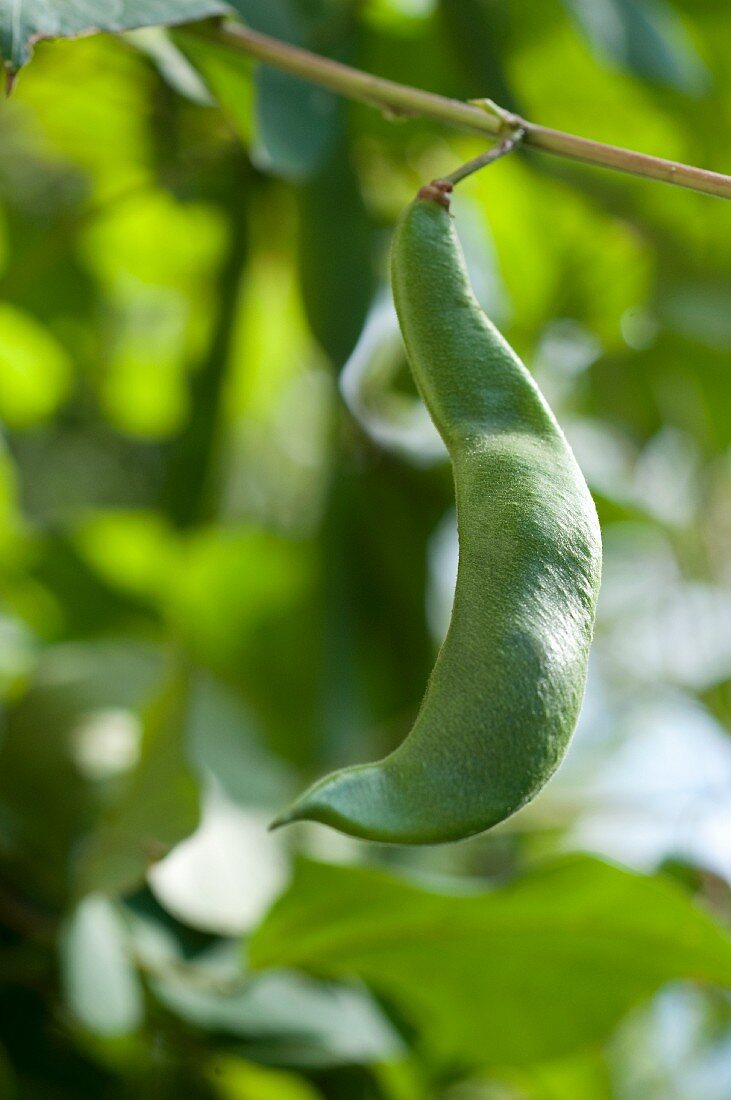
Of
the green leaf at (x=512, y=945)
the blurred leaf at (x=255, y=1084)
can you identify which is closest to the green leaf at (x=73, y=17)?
the green leaf at (x=512, y=945)

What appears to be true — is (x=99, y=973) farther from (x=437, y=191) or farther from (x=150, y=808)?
(x=437, y=191)

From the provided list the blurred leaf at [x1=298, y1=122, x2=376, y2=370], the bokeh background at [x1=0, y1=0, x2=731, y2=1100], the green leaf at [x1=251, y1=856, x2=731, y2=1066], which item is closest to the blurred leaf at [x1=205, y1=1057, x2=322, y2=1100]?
the bokeh background at [x1=0, y1=0, x2=731, y2=1100]

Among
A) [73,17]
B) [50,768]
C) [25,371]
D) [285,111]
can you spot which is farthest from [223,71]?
[25,371]

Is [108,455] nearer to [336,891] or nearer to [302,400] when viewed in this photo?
[302,400]

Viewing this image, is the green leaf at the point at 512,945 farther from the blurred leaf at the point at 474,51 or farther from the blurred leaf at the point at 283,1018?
the blurred leaf at the point at 474,51

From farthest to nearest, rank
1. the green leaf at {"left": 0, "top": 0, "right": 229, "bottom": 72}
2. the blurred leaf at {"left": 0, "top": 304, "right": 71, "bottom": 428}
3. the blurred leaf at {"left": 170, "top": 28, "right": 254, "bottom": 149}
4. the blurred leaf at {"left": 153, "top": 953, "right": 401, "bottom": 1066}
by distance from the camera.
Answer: the blurred leaf at {"left": 0, "top": 304, "right": 71, "bottom": 428} → the blurred leaf at {"left": 153, "top": 953, "right": 401, "bottom": 1066} → the blurred leaf at {"left": 170, "top": 28, "right": 254, "bottom": 149} → the green leaf at {"left": 0, "top": 0, "right": 229, "bottom": 72}

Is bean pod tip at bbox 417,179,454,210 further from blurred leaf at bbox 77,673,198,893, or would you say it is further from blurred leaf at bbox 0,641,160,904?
blurred leaf at bbox 0,641,160,904

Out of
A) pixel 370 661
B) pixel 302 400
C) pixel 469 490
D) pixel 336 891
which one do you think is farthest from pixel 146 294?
pixel 469 490
